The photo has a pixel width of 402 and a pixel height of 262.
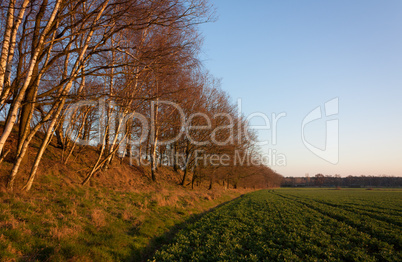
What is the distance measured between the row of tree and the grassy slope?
4.16 feet

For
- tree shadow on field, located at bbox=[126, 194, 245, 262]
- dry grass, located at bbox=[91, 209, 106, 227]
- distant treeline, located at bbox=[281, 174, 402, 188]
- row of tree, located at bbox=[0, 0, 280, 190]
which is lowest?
distant treeline, located at bbox=[281, 174, 402, 188]

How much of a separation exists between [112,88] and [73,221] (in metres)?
7.56

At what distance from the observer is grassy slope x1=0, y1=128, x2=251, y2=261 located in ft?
17.4

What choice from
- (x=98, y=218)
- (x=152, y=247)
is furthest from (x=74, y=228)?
(x=152, y=247)

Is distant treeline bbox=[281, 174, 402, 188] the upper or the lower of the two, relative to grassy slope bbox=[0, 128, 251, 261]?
lower

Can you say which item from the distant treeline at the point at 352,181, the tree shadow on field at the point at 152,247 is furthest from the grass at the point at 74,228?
the distant treeline at the point at 352,181

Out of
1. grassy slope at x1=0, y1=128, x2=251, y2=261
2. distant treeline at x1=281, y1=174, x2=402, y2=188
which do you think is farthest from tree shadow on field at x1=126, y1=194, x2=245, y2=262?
distant treeline at x1=281, y1=174, x2=402, y2=188

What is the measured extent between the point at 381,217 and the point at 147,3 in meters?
22.6

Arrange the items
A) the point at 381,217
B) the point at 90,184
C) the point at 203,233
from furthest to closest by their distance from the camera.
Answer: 1. the point at 381,217
2. the point at 90,184
3. the point at 203,233

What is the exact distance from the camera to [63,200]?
8.80 m

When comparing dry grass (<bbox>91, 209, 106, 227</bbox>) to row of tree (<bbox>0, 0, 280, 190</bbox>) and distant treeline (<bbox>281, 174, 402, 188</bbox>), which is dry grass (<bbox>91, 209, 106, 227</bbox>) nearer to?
row of tree (<bbox>0, 0, 280, 190</bbox>)

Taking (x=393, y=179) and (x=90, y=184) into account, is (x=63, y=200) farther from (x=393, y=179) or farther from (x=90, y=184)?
(x=393, y=179)

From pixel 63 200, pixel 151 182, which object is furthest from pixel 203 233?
pixel 151 182

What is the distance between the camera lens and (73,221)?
7094 millimetres
